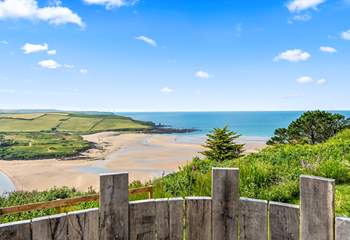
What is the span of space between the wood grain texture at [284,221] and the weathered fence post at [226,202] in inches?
8.1

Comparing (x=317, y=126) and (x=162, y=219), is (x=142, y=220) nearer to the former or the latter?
(x=162, y=219)

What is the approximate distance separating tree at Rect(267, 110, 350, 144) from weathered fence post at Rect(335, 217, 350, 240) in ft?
71.1

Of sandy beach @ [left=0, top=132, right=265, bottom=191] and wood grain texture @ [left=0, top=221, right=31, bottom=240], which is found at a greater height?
wood grain texture @ [left=0, top=221, right=31, bottom=240]

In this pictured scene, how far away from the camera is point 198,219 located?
1898 millimetres

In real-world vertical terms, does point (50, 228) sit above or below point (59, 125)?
above

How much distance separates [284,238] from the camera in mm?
1751

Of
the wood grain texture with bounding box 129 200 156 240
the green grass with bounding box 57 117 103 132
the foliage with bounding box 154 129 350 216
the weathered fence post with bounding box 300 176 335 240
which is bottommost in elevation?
the green grass with bounding box 57 117 103 132

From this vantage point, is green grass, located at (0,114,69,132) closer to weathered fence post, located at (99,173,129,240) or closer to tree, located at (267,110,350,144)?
tree, located at (267,110,350,144)

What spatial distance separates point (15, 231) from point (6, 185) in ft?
77.9

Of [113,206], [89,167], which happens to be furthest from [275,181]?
[89,167]

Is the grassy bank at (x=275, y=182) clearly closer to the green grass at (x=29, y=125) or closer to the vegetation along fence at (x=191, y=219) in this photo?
the vegetation along fence at (x=191, y=219)

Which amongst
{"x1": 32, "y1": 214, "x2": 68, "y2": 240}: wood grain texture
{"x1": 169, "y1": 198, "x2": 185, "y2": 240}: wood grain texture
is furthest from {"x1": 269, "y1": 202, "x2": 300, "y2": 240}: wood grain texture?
{"x1": 32, "y1": 214, "x2": 68, "y2": 240}: wood grain texture

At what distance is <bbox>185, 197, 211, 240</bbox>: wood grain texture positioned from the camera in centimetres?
189

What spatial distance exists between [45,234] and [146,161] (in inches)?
1118
